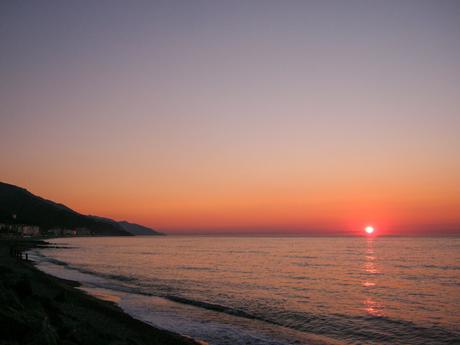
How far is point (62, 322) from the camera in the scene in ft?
42.3

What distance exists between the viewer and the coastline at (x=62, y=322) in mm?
9570

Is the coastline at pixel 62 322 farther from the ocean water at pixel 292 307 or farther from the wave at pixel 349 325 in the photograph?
the wave at pixel 349 325

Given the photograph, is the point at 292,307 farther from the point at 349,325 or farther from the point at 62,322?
the point at 62,322

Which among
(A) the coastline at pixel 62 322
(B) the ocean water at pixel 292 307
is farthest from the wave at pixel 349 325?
(A) the coastline at pixel 62 322

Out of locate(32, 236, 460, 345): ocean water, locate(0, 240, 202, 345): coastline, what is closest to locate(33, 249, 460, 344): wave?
locate(32, 236, 460, 345): ocean water

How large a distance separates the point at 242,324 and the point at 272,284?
18.4 metres

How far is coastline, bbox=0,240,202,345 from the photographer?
377 inches

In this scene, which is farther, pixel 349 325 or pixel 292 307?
pixel 292 307

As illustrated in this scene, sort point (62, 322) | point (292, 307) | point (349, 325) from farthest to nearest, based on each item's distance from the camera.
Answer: point (292, 307) < point (349, 325) < point (62, 322)

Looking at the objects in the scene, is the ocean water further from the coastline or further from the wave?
the coastline

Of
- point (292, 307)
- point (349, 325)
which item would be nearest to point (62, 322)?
point (349, 325)

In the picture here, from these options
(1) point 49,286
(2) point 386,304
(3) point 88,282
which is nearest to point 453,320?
(2) point 386,304

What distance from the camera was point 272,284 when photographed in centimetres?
3919

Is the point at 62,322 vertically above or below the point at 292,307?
above
